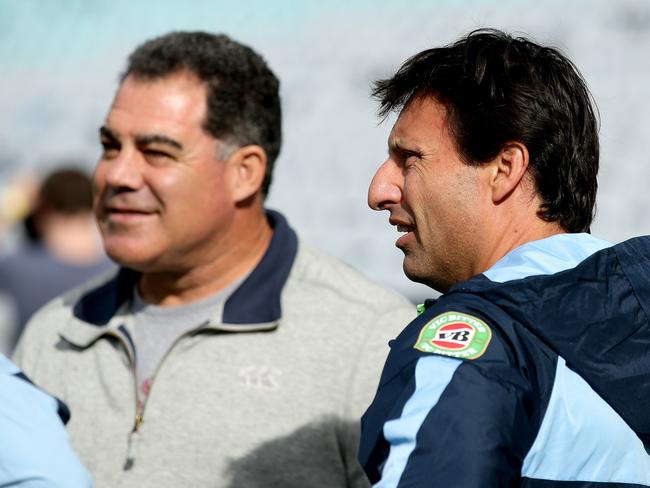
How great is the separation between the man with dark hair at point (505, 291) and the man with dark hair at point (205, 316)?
2.25ft

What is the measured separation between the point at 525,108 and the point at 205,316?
1.09 meters

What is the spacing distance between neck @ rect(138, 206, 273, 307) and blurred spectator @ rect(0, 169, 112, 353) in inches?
62.1

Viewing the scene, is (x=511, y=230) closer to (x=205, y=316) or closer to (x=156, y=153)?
(x=205, y=316)

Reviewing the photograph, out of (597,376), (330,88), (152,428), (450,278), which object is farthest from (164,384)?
(330,88)

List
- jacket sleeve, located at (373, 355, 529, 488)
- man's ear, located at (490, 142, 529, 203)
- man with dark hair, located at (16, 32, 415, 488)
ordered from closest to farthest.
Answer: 1. jacket sleeve, located at (373, 355, 529, 488)
2. man's ear, located at (490, 142, 529, 203)
3. man with dark hair, located at (16, 32, 415, 488)

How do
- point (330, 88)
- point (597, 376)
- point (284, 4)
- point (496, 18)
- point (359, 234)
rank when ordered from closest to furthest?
point (597, 376)
point (496, 18)
point (359, 234)
point (330, 88)
point (284, 4)

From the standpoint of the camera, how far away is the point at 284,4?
6.84 meters

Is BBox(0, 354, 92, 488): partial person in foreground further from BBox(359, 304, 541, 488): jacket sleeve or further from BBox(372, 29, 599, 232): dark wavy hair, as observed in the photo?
BBox(372, 29, 599, 232): dark wavy hair

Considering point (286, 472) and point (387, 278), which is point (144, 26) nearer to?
point (387, 278)

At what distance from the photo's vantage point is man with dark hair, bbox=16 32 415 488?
7.22 feet

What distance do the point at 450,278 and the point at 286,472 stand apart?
0.73m

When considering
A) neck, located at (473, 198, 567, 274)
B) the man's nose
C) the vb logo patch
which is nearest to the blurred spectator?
the man's nose

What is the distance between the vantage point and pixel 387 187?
5.44 feet

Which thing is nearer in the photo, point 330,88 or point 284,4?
A: point 330,88
